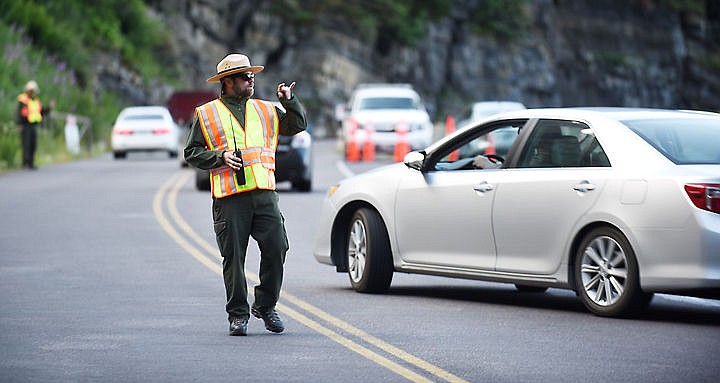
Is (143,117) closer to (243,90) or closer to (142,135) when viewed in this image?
(142,135)

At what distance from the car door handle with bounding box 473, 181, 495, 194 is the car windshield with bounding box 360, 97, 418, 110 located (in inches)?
1175

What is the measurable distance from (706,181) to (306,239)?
27.8 feet

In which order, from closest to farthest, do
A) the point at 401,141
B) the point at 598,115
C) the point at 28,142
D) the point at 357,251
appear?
1. the point at 598,115
2. the point at 357,251
3. the point at 28,142
4. the point at 401,141

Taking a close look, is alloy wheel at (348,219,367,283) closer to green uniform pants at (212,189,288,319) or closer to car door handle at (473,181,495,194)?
car door handle at (473,181,495,194)

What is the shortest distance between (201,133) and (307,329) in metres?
1.49

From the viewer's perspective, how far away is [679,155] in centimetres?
1116

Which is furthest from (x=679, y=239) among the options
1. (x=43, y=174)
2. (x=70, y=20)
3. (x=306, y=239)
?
(x=70, y=20)

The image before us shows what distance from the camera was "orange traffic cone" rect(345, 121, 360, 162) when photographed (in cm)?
4044

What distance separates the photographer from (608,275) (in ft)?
36.2

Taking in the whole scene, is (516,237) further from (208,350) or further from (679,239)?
(208,350)

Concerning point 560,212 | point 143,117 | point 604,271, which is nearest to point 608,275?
point 604,271

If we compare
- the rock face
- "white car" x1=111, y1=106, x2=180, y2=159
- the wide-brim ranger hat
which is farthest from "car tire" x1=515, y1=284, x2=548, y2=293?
the rock face

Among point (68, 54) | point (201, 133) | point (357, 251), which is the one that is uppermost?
point (68, 54)

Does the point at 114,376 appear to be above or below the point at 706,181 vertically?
below
